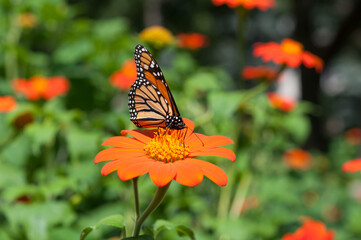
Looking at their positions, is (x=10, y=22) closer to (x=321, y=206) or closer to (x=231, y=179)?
(x=231, y=179)

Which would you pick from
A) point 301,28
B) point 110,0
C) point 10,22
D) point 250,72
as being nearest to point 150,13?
point 110,0

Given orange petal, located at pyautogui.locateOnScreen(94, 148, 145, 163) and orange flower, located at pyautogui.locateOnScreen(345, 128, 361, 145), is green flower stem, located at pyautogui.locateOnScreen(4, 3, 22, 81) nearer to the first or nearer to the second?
orange petal, located at pyautogui.locateOnScreen(94, 148, 145, 163)

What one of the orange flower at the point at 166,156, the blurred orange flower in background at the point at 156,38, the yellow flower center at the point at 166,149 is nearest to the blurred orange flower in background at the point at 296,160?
the blurred orange flower in background at the point at 156,38

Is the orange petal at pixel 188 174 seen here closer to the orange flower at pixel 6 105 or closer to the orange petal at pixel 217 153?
the orange petal at pixel 217 153

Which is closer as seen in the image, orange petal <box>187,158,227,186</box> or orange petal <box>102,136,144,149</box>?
orange petal <box>187,158,227,186</box>

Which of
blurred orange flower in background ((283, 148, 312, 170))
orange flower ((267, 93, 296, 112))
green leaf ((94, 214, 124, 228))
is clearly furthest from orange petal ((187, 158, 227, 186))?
blurred orange flower in background ((283, 148, 312, 170))

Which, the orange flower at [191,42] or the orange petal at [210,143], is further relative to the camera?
the orange flower at [191,42]

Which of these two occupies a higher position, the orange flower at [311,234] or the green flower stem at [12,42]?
the green flower stem at [12,42]

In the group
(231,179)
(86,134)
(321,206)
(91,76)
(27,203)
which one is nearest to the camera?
(27,203)
